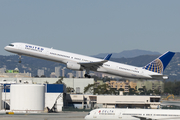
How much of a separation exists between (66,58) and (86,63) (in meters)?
5.17

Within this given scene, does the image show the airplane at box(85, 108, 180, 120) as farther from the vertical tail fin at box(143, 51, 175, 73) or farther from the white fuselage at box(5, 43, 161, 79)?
the vertical tail fin at box(143, 51, 175, 73)

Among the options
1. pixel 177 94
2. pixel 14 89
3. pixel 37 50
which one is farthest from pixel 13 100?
pixel 177 94

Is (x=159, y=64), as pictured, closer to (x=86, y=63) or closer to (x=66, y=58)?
(x=86, y=63)

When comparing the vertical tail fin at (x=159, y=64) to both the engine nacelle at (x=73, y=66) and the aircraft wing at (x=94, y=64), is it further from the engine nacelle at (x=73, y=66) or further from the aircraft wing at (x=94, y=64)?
the engine nacelle at (x=73, y=66)

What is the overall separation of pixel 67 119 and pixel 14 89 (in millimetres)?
32127

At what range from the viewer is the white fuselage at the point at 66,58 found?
83375 millimetres

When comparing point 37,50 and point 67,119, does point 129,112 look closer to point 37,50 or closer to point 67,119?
point 67,119

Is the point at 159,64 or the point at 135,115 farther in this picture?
the point at 159,64

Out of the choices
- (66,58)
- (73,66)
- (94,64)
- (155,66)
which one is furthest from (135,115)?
(155,66)

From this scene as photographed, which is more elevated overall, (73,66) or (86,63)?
(86,63)

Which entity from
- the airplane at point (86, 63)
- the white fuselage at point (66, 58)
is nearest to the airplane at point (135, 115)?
the airplane at point (86, 63)

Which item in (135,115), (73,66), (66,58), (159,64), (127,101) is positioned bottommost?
(135,115)

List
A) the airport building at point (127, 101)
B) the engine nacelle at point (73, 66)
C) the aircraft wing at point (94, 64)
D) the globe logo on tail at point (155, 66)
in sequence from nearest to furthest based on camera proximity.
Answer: the aircraft wing at point (94, 64), the engine nacelle at point (73, 66), the globe logo on tail at point (155, 66), the airport building at point (127, 101)

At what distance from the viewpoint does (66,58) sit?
279 feet
